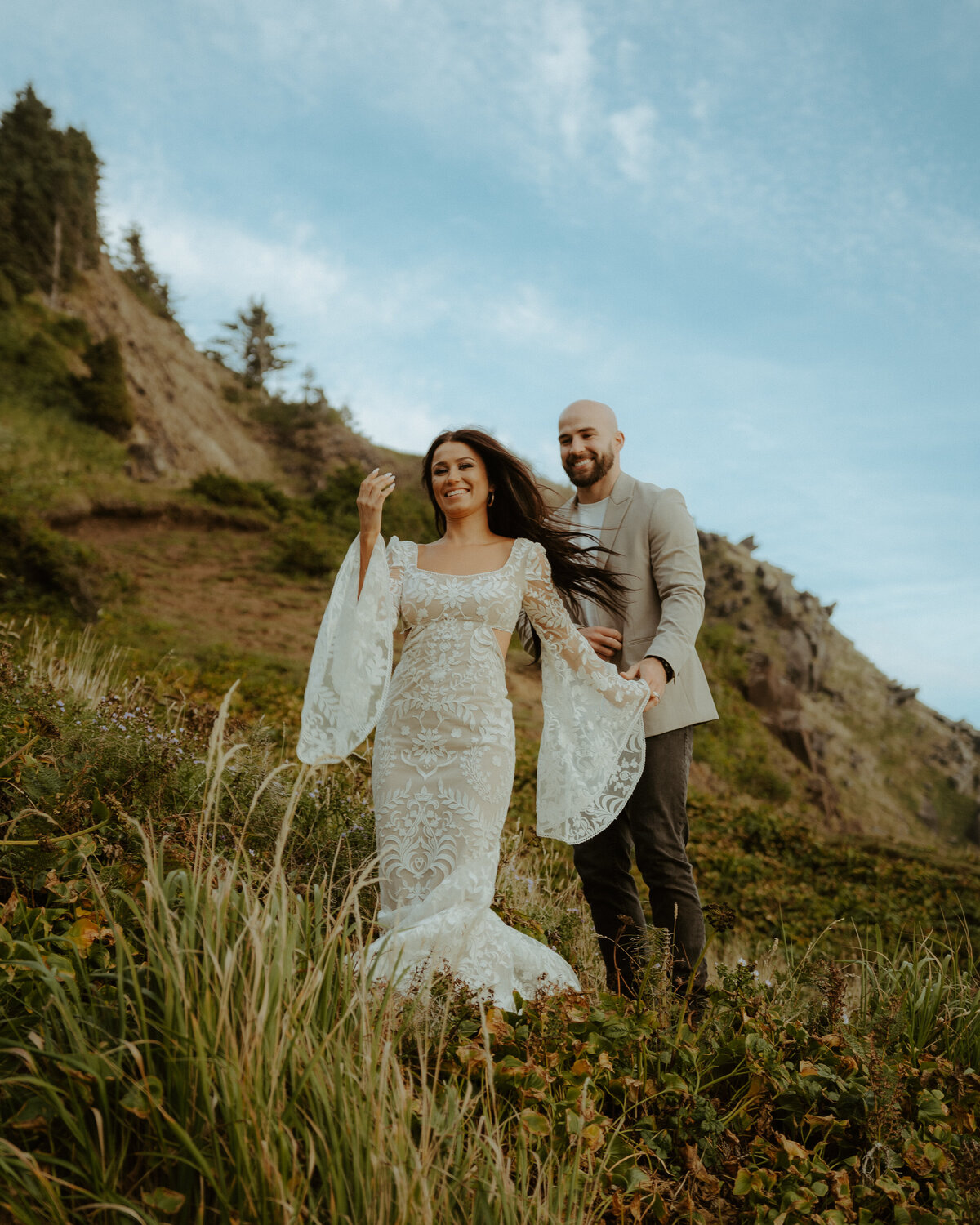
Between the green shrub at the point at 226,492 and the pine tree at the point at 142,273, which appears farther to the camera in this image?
the pine tree at the point at 142,273

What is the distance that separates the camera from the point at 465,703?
143 inches

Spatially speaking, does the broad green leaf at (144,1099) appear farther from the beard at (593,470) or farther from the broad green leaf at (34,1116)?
the beard at (593,470)

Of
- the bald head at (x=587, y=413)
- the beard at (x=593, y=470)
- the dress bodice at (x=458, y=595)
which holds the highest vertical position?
the bald head at (x=587, y=413)

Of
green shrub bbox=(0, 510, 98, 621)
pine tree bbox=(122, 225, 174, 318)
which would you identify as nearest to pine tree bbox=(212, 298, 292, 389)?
pine tree bbox=(122, 225, 174, 318)

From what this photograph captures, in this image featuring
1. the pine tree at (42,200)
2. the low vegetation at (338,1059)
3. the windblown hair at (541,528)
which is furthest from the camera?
the pine tree at (42,200)

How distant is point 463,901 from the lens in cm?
335

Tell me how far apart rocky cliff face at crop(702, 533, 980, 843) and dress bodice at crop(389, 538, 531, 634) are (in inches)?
683

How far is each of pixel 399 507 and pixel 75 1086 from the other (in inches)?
856

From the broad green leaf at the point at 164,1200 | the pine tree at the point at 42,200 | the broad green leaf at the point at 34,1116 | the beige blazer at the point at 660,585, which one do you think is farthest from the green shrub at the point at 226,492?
the broad green leaf at the point at 164,1200

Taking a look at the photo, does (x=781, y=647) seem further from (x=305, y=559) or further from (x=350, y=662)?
(x=350, y=662)

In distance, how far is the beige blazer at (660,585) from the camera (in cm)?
407

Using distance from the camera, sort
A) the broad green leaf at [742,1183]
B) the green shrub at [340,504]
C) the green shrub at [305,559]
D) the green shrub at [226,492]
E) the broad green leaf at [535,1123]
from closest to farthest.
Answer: the broad green leaf at [535,1123]
the broad green leaf at [742,1183]
the green shrub at [305,559]
the green shrub at [226,492]
the green shrub at [340,504]

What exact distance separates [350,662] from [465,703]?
0.52 metres

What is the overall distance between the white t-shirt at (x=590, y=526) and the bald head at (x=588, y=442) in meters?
0.12
